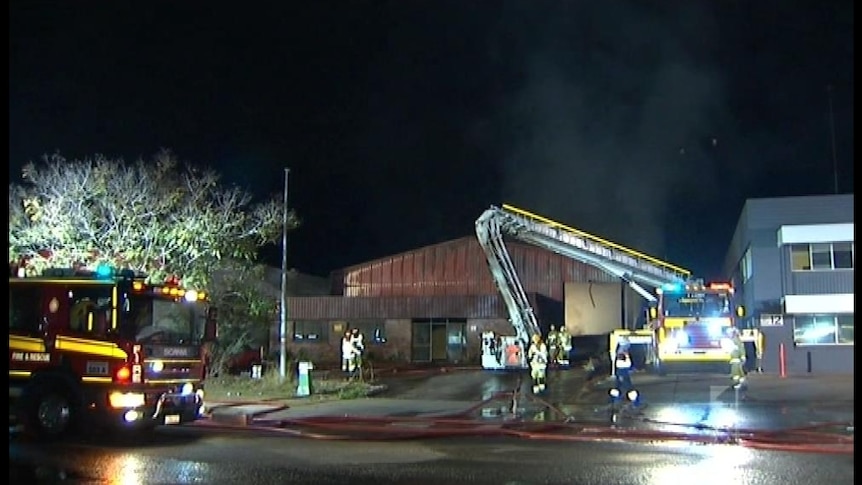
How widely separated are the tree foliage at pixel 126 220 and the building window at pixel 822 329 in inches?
763

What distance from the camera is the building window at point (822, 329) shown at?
103 feet

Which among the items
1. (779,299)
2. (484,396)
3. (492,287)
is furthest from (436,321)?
(484,396)

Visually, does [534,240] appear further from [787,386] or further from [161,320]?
[161,320]

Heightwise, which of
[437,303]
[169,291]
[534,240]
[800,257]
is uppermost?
[534,240]

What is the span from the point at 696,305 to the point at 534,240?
7.44m

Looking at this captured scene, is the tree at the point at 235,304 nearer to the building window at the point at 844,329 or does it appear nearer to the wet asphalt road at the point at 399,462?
the wet asphalt road at the point at 399,462

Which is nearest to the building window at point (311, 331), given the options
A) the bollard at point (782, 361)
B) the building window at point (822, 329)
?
the bollard at point (782, 361)

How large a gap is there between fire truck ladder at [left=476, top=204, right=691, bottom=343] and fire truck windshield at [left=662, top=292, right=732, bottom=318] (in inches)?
182

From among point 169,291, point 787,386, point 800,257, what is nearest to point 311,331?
point 800,257

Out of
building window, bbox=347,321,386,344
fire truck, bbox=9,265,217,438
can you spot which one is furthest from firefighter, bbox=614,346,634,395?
building window, bbox=347,321,386,344

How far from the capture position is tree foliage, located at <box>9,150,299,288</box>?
2086 centimetres

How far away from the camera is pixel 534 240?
33438 mm

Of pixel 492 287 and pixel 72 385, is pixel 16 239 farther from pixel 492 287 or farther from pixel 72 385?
pixel 492 287

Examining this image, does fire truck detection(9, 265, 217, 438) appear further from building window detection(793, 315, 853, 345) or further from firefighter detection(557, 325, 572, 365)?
building window detection(793, 315, 853, 345)
